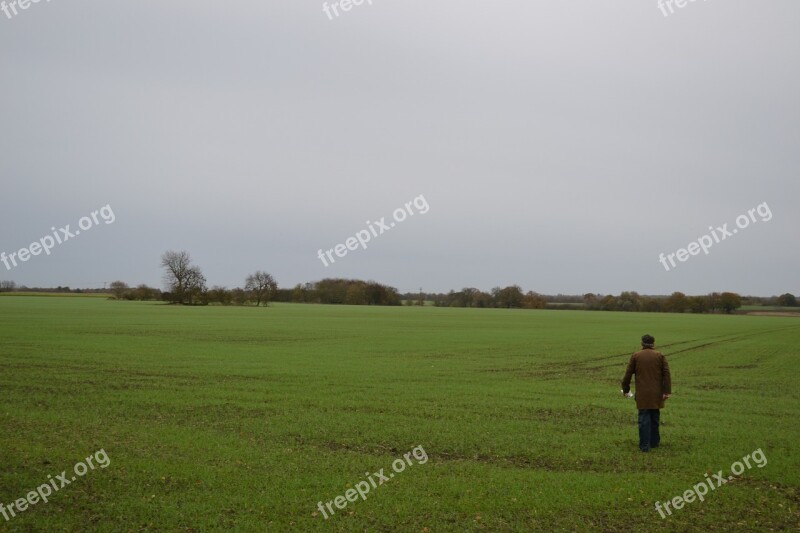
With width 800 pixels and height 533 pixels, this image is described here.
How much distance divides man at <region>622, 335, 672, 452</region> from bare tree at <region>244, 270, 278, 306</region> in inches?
5194

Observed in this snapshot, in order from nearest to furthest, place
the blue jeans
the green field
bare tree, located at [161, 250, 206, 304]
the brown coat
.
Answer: the green field → the brown coat → the blue jeans → bare tree, located at [161, 250, 206, 304]

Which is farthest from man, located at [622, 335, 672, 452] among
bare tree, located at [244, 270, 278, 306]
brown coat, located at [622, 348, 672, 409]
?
bare tree, located at [244, 270, 278, 306]

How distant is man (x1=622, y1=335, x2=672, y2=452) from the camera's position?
12531 millimetres

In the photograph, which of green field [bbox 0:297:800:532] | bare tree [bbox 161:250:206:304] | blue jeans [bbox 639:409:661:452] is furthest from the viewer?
bare tree [bbox 161:250:206:304]

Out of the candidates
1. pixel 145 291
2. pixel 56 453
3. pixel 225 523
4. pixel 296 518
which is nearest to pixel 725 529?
pixel 296 518

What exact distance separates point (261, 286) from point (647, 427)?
138541 millimetres

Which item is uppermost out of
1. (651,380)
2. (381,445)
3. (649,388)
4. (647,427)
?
(651,380)

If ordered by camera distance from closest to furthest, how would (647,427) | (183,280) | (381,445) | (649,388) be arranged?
(649,388), (647,427), (381,445), (183,280)

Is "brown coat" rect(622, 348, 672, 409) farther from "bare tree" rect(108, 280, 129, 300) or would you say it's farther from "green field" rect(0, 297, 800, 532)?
"bare tree" rect(108, 280, 129, 300)

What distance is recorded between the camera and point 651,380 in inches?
496

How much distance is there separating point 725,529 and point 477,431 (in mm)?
6357

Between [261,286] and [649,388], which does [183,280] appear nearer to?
[261,286]

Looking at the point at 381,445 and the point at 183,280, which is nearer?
the point at 381,445

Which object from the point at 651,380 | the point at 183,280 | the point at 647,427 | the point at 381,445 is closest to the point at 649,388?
the point at 651,380
